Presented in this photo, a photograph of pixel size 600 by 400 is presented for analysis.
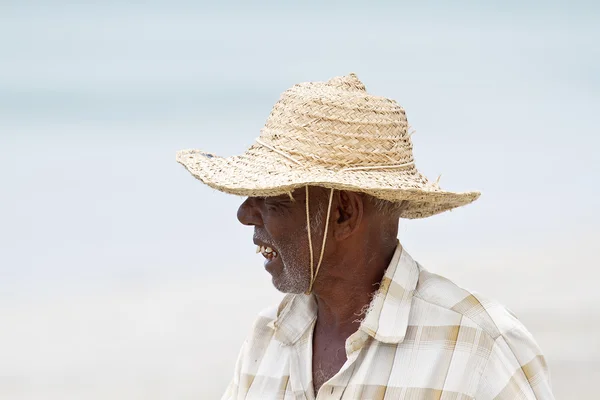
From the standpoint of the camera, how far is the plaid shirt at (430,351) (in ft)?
8.34

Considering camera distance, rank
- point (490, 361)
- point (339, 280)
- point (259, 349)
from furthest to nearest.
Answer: point (259, 349) < point (339, 280) < point (490, 361)

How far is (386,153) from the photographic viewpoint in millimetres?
2707

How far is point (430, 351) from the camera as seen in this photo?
259 centimetres

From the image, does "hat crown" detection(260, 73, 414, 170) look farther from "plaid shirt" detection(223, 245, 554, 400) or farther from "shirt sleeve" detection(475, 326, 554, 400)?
"shirt sleeve" detection(475, 326, 554, 400)

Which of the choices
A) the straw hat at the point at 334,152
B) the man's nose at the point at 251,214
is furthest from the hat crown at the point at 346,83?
the man's nose at the point at 251,214

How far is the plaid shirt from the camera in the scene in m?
2.54

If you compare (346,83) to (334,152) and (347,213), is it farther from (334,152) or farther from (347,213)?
(347,213)

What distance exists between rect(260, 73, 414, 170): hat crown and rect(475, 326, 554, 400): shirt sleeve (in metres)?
0.50

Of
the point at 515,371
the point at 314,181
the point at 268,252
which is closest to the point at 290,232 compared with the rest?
the point at 268,252

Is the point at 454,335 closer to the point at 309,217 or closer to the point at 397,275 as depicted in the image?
the point at 397,275

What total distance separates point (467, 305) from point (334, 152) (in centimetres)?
47

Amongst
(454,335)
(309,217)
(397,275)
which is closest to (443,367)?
(454,335)

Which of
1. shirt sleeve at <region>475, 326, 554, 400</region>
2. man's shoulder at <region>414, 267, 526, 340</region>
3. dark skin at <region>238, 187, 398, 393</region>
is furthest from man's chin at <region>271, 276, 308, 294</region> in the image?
shirt sleeve at <region>475, 326, 554, 400</region>

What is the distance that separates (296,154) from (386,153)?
0.70 ft
